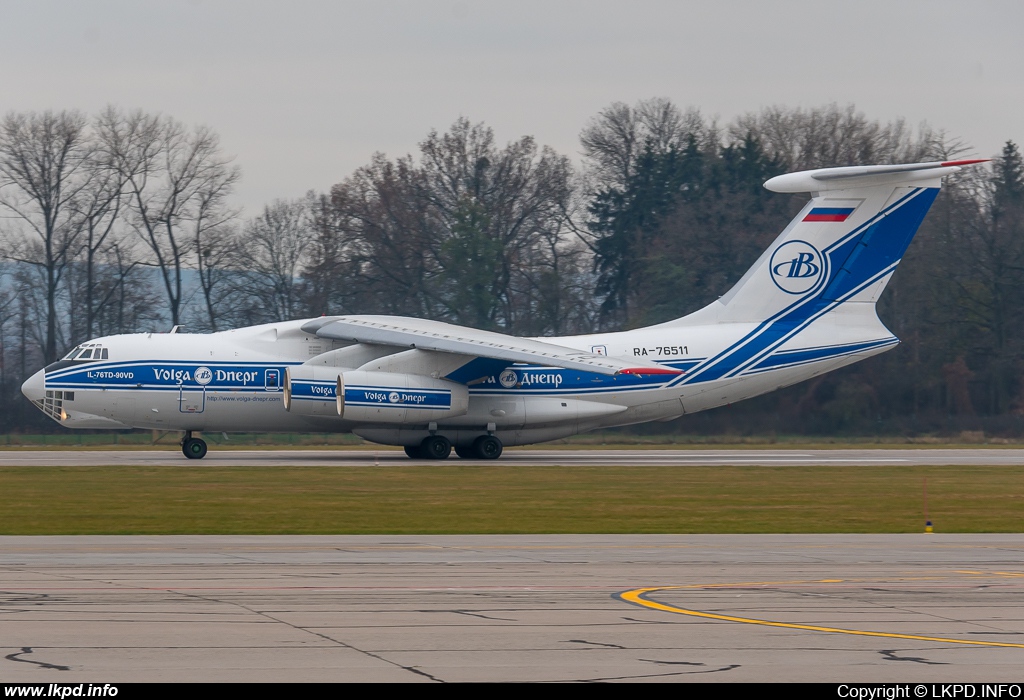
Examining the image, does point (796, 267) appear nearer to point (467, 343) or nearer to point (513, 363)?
point (513, 363)

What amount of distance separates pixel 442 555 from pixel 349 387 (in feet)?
63.7

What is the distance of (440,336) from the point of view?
3603cm

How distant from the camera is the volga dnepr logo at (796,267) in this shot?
38.0 meters

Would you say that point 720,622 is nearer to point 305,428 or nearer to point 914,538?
point 914,538

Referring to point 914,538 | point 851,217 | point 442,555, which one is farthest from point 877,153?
point 442,555

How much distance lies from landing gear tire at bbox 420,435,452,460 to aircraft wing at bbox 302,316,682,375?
3.02 metres

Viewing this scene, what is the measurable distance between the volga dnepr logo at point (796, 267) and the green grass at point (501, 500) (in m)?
6.90

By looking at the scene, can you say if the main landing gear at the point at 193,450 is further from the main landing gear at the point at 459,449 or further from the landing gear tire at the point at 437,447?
the landing gear tire at the point at 437,447

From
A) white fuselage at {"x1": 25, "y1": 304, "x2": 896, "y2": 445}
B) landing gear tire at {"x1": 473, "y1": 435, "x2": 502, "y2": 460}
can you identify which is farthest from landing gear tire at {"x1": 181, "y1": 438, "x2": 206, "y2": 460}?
landing gear tire at {"x1": 473, "y1": 435, "x2": 502, "y2": 460}

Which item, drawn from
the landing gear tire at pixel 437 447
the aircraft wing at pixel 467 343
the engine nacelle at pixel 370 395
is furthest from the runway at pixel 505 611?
the landing gear tire at pixel 437 447

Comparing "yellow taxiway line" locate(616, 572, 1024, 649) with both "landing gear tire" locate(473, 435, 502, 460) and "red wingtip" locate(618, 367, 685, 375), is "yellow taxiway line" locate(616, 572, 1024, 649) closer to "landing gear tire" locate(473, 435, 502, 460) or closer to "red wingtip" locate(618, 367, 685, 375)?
"red wingtip" locate(618, 367, 685, 375)

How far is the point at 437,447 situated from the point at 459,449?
0.98m

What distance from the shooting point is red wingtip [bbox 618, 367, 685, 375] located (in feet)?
113

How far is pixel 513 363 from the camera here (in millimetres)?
37156
